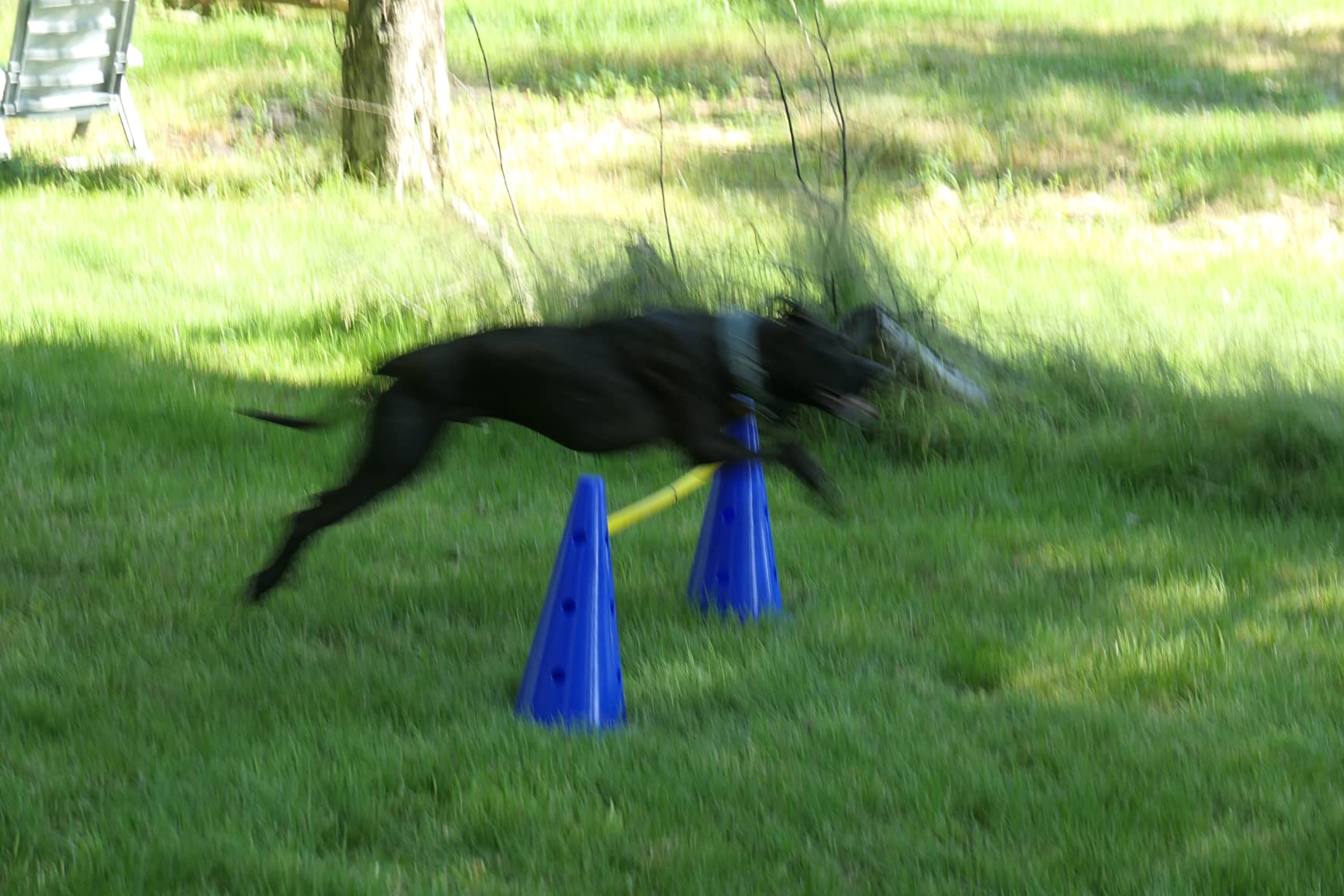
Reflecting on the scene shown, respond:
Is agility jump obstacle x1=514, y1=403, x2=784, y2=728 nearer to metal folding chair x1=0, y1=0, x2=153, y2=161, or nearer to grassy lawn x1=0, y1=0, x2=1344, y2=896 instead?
grassy lawn x1=0, y1=0, x2=1344, y2=896

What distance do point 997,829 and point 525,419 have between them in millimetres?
1433

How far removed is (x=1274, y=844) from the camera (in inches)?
121

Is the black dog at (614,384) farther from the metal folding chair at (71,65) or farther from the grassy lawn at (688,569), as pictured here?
the metal folding chair at (71,65)

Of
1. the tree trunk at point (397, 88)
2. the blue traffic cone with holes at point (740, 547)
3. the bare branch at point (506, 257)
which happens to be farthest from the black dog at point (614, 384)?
the tree trunk at point (397, 88)

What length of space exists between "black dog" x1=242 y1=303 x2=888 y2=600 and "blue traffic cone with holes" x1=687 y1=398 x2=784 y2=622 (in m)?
0.70

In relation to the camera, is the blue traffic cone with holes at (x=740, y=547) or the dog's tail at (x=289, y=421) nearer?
the dog's tail at (x=289, y=421)

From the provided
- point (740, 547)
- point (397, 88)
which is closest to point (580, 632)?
point (740, 547)

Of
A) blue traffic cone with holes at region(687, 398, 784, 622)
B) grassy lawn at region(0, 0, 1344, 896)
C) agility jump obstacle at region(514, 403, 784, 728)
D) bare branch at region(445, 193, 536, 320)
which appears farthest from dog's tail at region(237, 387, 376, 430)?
bare branch at region(445, 193, 536, 320)

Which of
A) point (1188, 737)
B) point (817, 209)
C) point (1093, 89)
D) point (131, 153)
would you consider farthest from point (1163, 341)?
point (131, 153)

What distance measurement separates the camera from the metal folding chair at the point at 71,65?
10609mm

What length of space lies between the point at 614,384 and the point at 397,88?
625cm

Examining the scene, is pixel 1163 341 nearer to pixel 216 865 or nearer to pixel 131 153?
pixel 216 865

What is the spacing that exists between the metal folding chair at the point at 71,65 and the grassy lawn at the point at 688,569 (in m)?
1.16

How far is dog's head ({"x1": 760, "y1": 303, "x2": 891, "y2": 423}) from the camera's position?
3.53 meters
